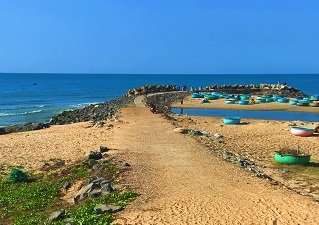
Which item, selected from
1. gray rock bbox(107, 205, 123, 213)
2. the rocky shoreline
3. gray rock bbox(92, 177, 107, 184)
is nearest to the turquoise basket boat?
gray rock bbox(92, 177, 107, 184)

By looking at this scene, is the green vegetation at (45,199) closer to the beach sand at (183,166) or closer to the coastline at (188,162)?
the beach sand at (183,166)

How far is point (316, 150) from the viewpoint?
29.9m

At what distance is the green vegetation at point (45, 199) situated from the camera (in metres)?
15.9

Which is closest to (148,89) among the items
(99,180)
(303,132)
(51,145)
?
(303,132)

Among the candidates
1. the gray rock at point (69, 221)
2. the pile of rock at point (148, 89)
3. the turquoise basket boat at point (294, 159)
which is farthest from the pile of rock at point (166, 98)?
the gray rock at point (69, 221)

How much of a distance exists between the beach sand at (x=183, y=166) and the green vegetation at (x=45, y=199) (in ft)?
3.16

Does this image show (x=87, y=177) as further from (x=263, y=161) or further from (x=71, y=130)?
(x=71, y=130)

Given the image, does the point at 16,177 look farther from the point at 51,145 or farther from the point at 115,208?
the point at 51,145

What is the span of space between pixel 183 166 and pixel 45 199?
670cm

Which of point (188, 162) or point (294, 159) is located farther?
point (294, 159)

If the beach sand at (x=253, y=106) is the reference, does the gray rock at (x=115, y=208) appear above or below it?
above

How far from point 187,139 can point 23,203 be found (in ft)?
45.1

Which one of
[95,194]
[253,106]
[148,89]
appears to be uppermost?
[95,194]

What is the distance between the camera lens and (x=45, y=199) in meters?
18.9
